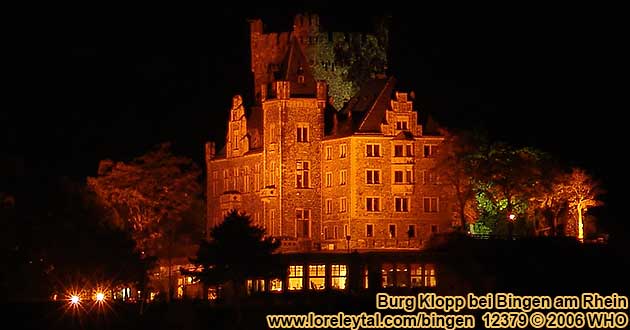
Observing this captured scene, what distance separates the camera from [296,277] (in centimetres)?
16212

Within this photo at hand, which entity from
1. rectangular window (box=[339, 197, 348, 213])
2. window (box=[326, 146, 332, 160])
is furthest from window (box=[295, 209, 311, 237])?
window (box=[326, 146, 332, 160])

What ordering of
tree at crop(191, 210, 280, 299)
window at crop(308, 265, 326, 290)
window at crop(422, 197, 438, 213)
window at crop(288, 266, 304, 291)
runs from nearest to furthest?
tree at crop(191, 210, 280, 299) < window at crop(308, 265, 326, 290) < window at crop(288, 266, 304, 291) < window at crop(422, 197, 438, 213)

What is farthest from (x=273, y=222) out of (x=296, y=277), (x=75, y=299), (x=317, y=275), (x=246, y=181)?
(x=75, y=299)

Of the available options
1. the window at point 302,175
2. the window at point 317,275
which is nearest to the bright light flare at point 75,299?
the window at point 317,275

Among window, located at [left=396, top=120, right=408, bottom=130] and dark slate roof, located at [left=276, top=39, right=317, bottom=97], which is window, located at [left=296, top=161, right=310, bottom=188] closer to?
dark slate roof, located at [left=276, top=39, right=317, bottom=97]

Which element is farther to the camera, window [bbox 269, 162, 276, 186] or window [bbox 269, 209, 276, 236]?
window [bbox 269, 162, 276, 186]

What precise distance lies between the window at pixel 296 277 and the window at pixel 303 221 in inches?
222

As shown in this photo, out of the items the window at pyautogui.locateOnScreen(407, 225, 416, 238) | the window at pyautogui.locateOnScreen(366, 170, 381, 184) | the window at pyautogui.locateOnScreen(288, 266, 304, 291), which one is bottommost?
the window at pyautogui.locateOnScreen(288, 266, 304, 291)

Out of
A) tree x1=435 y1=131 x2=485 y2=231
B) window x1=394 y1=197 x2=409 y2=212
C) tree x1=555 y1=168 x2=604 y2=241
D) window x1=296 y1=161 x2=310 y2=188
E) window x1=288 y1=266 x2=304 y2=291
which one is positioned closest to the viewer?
window x1=288 y1=266 x2=304 y2=291

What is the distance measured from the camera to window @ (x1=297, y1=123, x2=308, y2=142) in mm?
167750

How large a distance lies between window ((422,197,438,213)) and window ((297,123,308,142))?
290 inches

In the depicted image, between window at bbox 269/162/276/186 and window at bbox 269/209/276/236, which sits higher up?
window at bbox 269/162/276/186

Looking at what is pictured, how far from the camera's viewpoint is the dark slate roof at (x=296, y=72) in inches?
6599

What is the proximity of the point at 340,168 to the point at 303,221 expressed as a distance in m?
3.61
